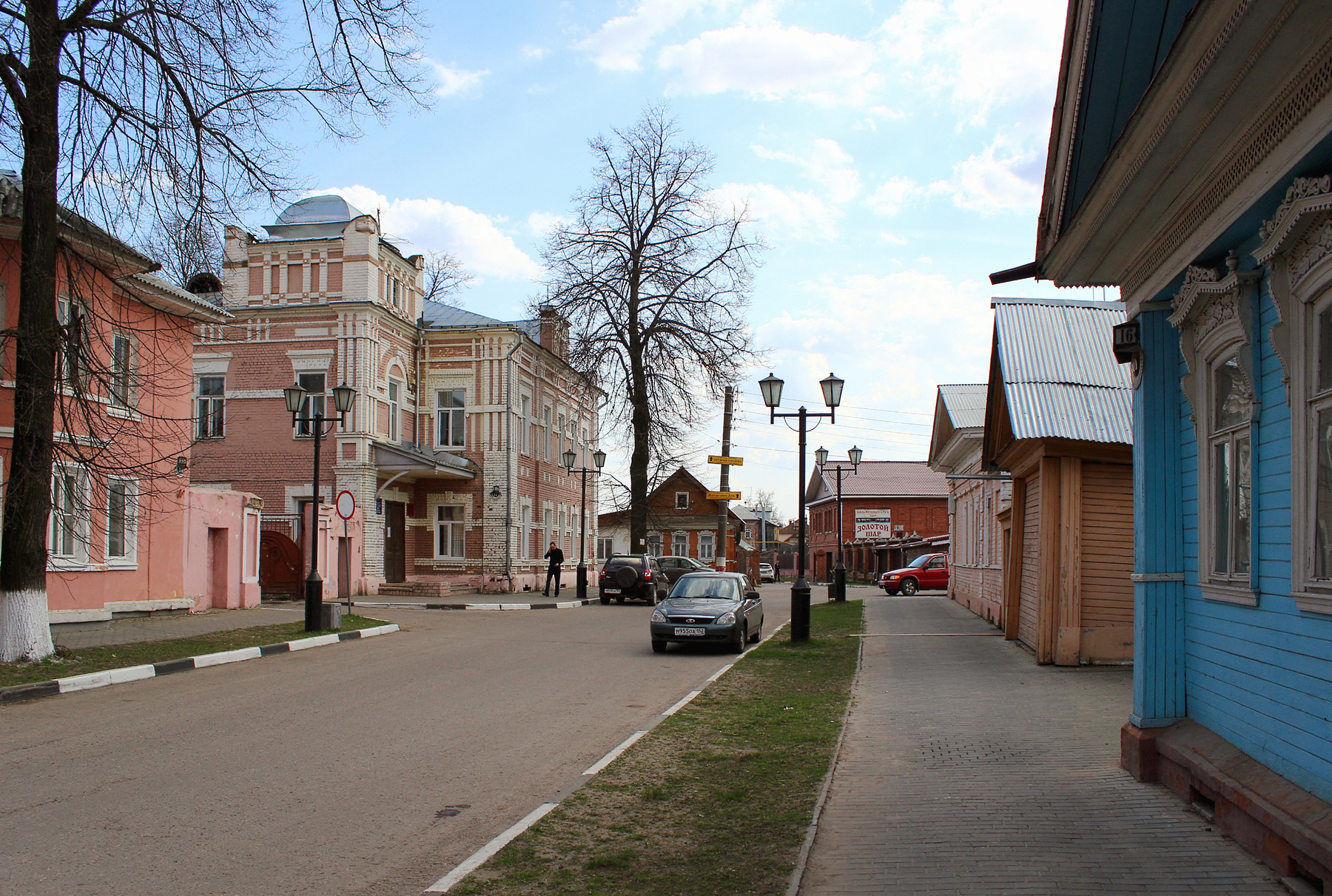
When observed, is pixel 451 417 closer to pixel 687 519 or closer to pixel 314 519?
pixel 314 519

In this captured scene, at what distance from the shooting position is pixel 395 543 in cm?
3538

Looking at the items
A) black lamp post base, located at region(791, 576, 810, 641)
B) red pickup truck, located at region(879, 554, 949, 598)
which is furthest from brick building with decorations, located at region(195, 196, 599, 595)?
red pickup truck, located at region(879, 554, 949, 598)

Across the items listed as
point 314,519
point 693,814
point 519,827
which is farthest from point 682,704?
point 314,519

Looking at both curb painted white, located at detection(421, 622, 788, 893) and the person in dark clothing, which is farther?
the person in dark clothing

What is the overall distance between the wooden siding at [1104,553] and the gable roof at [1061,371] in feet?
2.71

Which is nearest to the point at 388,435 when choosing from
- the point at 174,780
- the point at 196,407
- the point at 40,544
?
the point at 196,407

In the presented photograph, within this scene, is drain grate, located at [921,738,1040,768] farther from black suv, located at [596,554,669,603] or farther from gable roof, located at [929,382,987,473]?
black suv, located at [596,554,669,603]

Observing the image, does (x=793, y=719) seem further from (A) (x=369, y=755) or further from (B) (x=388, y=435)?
(B) (x=388, y=435)

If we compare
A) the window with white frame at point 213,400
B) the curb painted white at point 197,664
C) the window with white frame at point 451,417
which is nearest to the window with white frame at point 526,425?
the window with white frame at point 451,417

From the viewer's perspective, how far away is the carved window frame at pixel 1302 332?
5027 mm

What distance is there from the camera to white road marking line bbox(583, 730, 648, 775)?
25.5 ft

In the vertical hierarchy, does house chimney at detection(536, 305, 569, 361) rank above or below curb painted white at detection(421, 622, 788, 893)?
above

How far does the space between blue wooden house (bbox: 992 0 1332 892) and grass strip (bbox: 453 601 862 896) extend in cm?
255

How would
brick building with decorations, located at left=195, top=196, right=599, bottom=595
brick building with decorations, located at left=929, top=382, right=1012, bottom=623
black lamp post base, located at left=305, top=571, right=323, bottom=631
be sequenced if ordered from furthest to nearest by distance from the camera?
1. brick building with decorations, located at left=195, top=196, right=599, bottom=595
2. brick building with decorations, located at left=929, top=382, right=1012, bottom=623
3. black lamp post base, located at left=305, top=571, right=323, bottom=631
